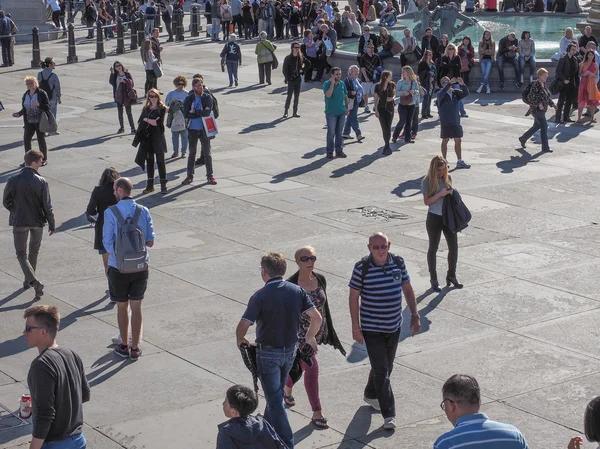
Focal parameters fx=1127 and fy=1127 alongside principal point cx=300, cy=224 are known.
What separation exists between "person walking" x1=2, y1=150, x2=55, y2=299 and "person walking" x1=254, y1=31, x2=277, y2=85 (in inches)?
638

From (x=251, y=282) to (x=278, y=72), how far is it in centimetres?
1984

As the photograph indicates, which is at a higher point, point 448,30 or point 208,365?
point 448,30

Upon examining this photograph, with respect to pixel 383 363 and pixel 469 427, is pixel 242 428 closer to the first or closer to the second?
pixel 469 427

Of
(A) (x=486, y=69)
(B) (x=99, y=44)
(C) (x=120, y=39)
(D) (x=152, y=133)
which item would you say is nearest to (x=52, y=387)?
(D) (x=152, y=133)

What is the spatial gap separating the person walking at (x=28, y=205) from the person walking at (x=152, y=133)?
15.0 feet

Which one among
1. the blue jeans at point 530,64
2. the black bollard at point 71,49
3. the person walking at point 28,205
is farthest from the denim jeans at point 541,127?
the black bollard at point 71,49

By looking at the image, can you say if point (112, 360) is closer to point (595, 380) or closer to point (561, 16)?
point (595, 380)

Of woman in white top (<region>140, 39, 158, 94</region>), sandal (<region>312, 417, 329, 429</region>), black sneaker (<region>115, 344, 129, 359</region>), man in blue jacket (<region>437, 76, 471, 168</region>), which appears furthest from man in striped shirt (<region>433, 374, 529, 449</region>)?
woman in white top (<region>140, 39, 158, 94</region>)

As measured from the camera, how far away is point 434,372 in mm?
9750

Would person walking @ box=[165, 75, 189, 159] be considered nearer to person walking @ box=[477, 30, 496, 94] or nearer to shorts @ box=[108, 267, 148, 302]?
shorts @ box=[108, 267, 148, 302]

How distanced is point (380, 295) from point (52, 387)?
10.2 ft

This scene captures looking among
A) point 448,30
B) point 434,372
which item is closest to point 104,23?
point 448,30

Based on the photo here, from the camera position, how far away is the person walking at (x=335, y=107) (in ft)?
63.5

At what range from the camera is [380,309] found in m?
8.49
